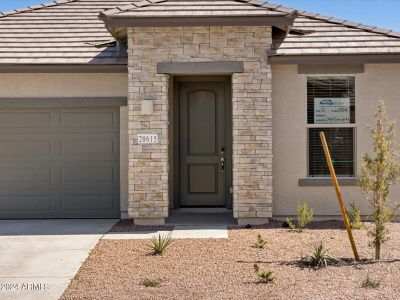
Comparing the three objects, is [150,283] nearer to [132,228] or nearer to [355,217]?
[132,228]

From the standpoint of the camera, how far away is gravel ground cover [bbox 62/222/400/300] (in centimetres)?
598

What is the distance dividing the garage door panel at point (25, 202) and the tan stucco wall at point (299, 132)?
4.70 metres

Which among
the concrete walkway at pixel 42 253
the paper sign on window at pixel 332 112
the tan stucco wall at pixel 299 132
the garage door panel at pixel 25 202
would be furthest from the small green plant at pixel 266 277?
the garage door panel at pixel 25 202

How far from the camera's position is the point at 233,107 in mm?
9867

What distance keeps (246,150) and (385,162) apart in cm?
316

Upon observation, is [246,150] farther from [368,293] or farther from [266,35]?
[368,293]

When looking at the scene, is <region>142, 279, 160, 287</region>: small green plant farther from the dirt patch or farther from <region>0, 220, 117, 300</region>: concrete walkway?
the dirt patch

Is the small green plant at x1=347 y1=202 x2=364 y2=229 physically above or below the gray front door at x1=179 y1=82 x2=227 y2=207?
below

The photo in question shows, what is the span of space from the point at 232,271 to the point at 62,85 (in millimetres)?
6018

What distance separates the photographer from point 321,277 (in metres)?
6.53

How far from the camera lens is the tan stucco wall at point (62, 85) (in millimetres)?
11008

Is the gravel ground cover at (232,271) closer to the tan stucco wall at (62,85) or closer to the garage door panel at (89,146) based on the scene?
the garage door panel at (89,146)

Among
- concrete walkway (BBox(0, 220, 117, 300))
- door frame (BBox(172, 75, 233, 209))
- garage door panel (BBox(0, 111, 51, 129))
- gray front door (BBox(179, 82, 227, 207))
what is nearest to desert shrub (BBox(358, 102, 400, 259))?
concrete walkway (BBox(0, 220, 117, 300))

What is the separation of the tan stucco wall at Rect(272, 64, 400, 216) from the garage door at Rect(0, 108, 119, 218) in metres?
3.30
